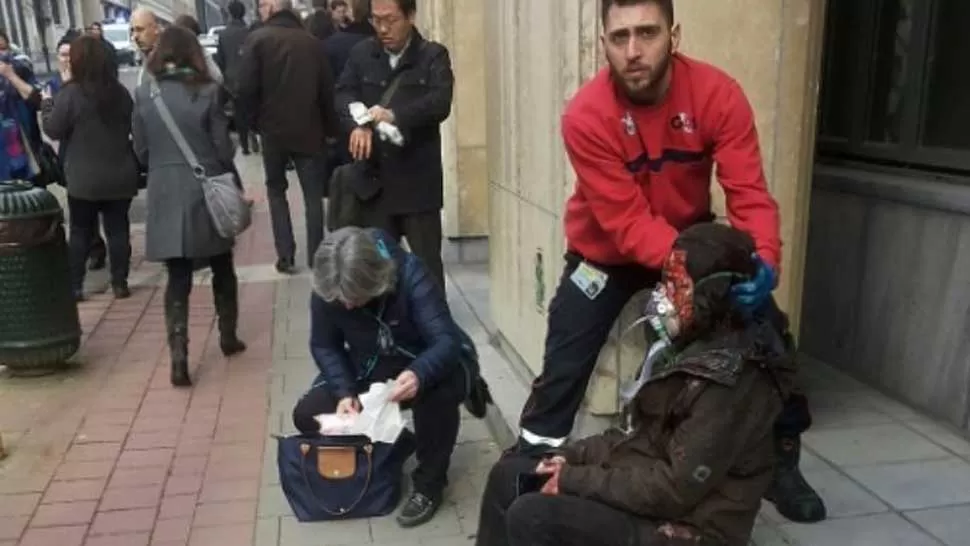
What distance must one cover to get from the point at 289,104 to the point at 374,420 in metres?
3.88

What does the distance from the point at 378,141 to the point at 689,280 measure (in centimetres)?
280

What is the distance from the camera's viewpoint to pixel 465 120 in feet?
22.2

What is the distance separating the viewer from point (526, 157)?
417cm

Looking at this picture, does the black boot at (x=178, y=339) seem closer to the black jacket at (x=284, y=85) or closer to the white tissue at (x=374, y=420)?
the white tissue at (x=374, y=420)

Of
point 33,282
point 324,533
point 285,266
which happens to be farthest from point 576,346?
point 285,266

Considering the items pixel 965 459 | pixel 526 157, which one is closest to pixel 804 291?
pixel 965 459

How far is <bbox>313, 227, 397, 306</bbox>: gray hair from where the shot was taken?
322cm

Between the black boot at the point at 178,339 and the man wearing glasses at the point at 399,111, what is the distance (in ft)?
3.72

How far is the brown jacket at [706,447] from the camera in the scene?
84.4 inches

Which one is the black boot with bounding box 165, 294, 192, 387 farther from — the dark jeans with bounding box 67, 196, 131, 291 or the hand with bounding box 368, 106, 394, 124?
the dark jeans with bounding box 67, 196, 131, 291

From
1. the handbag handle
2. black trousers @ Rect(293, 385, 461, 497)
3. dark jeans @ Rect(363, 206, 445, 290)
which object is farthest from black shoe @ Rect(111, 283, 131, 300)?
the handbag handle

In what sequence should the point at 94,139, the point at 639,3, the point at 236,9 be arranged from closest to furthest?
the point at 639,3 → the point at 94,139 → the point at 236,9

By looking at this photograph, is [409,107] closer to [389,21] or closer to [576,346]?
[389,21]

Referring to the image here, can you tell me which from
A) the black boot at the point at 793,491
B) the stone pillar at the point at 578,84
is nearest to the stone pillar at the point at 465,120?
the stone pillar at the point at 578,84
